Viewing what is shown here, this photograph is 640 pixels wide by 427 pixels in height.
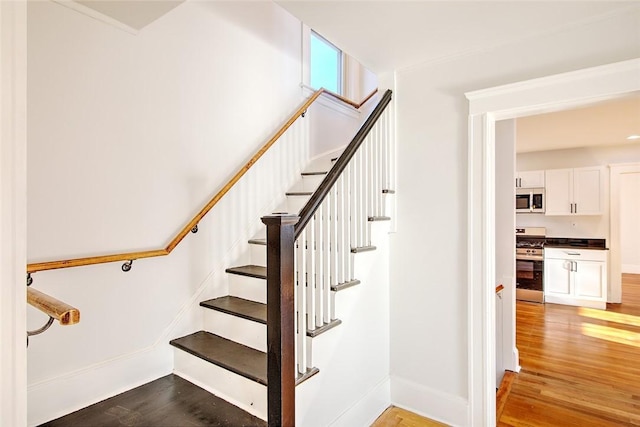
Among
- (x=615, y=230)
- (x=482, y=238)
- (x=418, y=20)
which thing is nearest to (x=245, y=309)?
(x=482, y=238)

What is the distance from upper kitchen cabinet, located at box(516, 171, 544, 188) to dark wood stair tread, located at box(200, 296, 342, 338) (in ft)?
18.6

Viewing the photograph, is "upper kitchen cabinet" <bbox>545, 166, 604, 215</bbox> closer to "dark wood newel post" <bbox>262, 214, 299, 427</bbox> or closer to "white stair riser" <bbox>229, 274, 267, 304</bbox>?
"white stair riser" <bbox>229, 274, 267, 304</bbox>

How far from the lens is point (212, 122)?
2631mm

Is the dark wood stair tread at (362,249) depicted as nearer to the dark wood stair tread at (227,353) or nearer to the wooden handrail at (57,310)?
the dark wood stair tread at (227,353)

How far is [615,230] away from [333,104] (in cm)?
522

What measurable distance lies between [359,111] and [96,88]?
3.22 m

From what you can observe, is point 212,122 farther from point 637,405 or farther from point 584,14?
point 637,405

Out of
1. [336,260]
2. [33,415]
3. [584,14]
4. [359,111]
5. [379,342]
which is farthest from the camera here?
[359,111]

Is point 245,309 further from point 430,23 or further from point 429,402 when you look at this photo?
point 430,23

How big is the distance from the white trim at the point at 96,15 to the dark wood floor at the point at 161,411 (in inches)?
88.0

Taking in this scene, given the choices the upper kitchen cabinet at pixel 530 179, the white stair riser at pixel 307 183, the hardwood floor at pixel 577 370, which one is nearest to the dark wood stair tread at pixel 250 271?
the white stair riser at pixel 307 183

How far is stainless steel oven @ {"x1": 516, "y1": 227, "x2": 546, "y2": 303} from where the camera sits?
5.63 m
